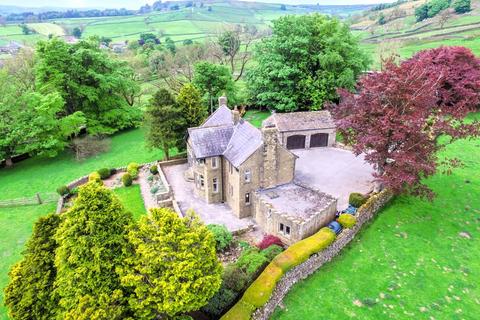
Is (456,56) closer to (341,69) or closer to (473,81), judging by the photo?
(473,81)

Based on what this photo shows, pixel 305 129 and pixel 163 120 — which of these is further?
pixel 305 129

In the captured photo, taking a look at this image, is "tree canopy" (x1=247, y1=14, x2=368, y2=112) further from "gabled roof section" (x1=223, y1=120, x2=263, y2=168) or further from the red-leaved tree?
"gabled roof section" (x1=223, y1=120, x2=263, y2=168)

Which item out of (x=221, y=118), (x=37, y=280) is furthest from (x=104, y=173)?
(x=37, y=280)

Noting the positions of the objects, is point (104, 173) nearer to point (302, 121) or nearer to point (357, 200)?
point (302, 121)

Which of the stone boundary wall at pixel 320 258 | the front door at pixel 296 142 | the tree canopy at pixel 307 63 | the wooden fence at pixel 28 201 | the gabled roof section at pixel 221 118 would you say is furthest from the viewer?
the tree canopy at pixel 307 63

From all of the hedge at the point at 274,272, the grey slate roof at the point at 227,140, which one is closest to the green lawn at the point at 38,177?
the grey slate roof at the point at 227,140

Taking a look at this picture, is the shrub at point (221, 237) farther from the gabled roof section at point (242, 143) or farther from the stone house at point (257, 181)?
the gabled roof section at point (242, 143)
